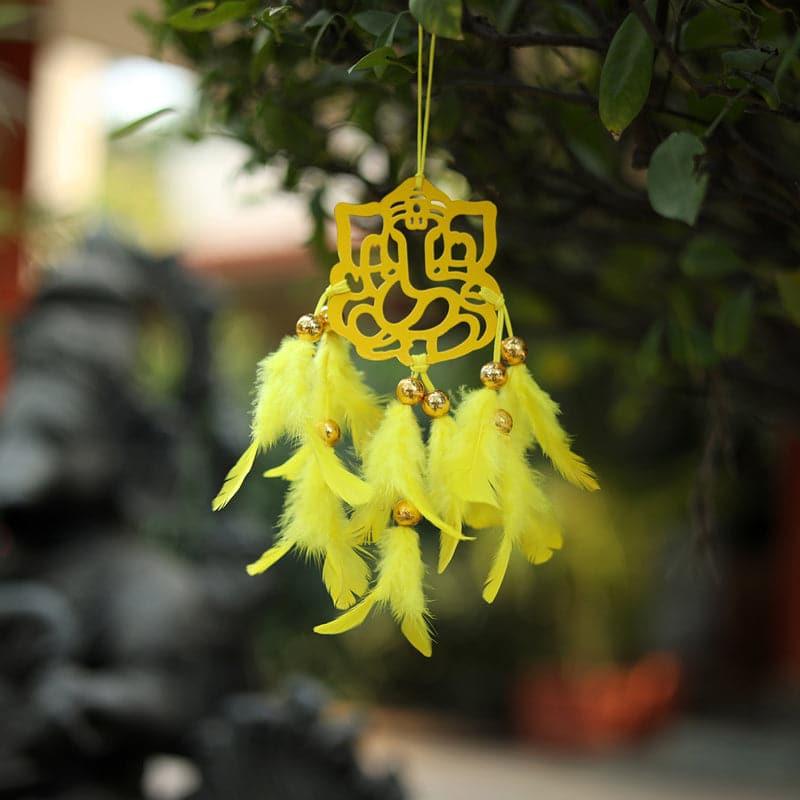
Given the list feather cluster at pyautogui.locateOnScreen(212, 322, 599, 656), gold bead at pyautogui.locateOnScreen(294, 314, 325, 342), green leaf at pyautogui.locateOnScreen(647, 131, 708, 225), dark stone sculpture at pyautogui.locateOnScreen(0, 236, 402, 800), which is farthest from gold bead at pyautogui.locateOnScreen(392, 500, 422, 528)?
dark stone sculpture at pyautogui.locateOnScreen(0, 236, 402, 800)

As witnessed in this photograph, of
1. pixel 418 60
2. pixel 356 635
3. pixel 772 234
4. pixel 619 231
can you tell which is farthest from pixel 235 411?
pixel 356 635

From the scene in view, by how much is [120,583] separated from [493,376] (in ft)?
2.80

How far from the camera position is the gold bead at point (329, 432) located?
629 millimetres

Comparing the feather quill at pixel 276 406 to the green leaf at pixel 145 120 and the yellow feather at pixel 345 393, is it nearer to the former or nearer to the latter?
the yellow feather at pixel 345 393

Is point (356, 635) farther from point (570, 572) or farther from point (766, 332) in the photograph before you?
point (766, 332)

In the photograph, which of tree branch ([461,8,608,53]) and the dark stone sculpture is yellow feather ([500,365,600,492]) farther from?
the dark stone sculpture

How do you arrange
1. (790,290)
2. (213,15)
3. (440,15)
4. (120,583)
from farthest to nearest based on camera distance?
(120,583) < (790,290) < (213,15) < (440,15)

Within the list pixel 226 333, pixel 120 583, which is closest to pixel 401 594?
pixel 120 583

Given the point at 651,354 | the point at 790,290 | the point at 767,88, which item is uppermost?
the point at 767,88

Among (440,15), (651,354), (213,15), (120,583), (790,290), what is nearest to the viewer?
(440,15)

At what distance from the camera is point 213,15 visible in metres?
0.69

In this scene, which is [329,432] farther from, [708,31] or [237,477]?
[708,31]

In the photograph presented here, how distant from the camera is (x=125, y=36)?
2.49 metres

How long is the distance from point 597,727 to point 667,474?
2.42 feet
